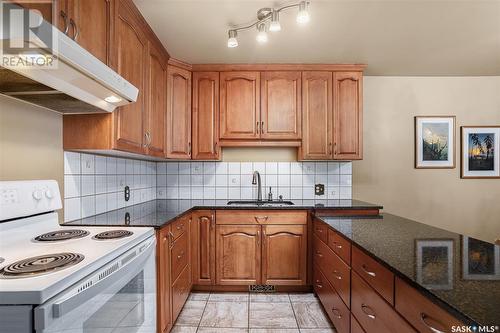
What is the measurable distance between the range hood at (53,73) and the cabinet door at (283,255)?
1.77m

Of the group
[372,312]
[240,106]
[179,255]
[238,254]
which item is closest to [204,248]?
[238,254]

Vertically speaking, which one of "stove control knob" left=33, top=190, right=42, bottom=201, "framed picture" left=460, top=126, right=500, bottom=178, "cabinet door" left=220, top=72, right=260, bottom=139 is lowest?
"stove control knob" left=33, top=190, right=42, bottom=201

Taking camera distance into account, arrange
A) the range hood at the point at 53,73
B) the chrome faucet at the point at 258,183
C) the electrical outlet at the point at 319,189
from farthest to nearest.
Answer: the electrical outlet at the point at 319,189, the chrome faucet at the point at 258,183, the range hood at the point at 53,73

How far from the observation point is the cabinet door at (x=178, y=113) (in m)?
2.70

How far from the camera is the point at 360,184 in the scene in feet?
10.5

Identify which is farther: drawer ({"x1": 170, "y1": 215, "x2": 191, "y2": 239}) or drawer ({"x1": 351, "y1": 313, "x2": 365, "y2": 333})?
drawer ({"x1": 170, "y1": 215, "x2": 191, "y2": 239})

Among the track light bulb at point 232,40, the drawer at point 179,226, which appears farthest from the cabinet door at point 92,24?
the drawer at point 179,226

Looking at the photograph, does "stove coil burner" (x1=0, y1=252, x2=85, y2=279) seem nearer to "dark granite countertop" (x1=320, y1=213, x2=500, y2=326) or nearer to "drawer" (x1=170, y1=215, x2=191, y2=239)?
"drawer" (x1=170, y1=215, x2=191, y2=239)

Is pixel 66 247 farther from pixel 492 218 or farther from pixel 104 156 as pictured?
pixel 492 218

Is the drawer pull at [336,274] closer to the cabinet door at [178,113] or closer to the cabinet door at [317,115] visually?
the cabinet door at [317,115]

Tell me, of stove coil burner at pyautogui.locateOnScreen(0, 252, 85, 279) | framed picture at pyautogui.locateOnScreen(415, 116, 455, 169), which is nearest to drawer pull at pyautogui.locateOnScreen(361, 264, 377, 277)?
stove coil burner at pyautogui.locateOnScreen(0, 252, 85, 279)

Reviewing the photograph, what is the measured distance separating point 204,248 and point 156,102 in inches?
56.4

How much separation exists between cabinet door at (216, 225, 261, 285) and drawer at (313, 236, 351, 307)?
0.59 metres

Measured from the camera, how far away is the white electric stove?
0.75m
